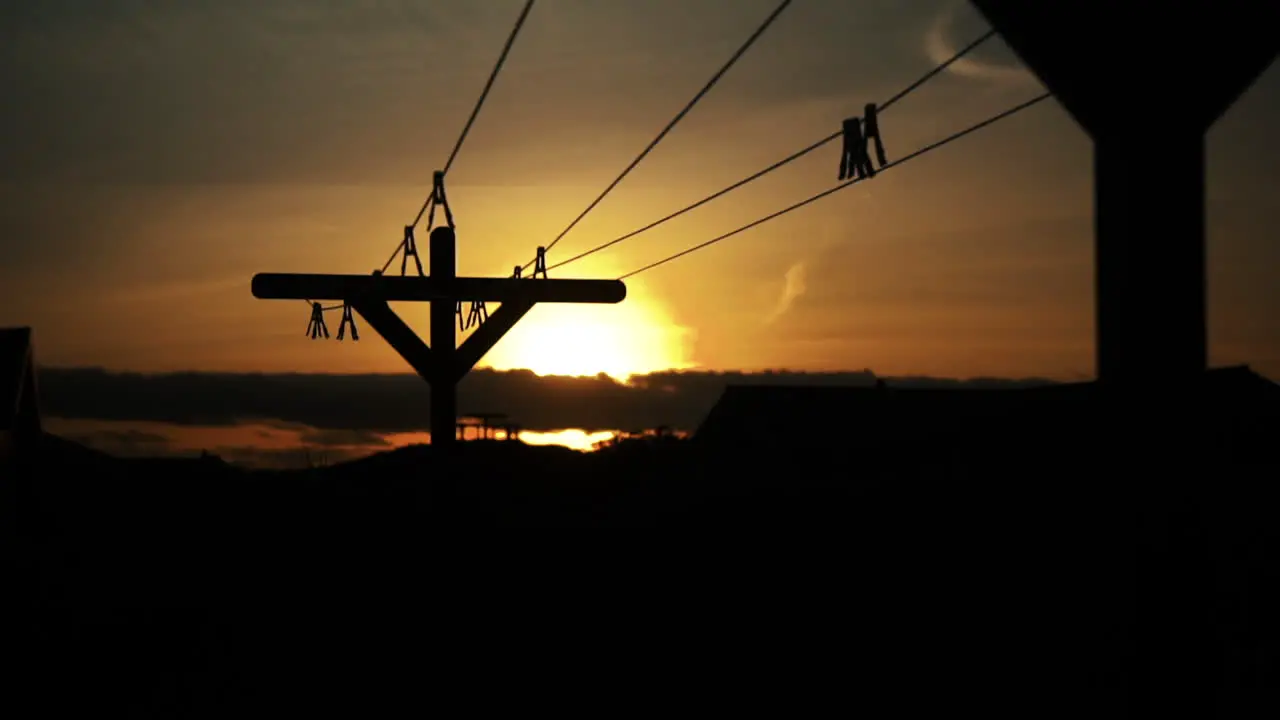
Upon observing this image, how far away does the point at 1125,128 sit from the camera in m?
6.02

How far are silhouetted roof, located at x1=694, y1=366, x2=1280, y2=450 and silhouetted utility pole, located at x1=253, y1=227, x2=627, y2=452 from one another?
559cm

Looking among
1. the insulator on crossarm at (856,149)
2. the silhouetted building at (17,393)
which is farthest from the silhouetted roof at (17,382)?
the insulator on crossarm at (856,149)

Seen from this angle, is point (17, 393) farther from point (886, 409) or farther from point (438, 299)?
point (886, 409)

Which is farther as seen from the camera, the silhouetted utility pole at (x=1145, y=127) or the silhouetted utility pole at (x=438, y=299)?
the silhouetted utility pole at (x=438, y=299)

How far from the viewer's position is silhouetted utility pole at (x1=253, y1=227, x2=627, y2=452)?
18438 millimetres

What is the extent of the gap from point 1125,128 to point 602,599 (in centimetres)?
1085

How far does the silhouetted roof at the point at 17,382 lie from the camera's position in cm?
2570

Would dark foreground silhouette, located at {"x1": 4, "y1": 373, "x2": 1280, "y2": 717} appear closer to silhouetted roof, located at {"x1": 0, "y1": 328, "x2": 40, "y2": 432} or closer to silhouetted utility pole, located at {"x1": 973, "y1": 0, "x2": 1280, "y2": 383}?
silhouetted utility pole, located at {"x1": 973, "y1": 0, "x2": 1280, "y2": 383}

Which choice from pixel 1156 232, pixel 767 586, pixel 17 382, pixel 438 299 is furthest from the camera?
pixel 17 382

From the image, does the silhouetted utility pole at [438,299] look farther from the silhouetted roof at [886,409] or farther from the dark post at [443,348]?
the silhouetted roof at [886,409]

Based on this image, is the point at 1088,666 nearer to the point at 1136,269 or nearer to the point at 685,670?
the point at 685,670

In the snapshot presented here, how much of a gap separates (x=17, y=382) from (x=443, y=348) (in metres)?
11.9

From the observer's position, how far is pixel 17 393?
2603 cm

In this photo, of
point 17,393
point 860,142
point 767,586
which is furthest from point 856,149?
point 17,393
